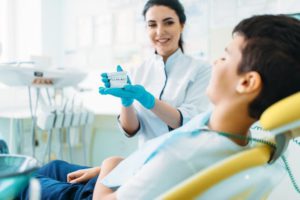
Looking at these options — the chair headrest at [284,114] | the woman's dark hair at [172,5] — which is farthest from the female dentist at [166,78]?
the chair headrest at [284,114]

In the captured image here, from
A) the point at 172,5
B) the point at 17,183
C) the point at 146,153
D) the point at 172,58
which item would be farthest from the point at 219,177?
the point at 172,5

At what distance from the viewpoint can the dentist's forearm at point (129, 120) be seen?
51.5 inches

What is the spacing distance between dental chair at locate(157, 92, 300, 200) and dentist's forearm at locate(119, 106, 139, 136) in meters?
0.74

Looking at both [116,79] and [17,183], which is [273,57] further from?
[116,79]

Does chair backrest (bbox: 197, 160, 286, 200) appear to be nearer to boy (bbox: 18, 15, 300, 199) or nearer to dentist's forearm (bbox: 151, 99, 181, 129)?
Result: boy (bbox: 18, 15, 300, 199)

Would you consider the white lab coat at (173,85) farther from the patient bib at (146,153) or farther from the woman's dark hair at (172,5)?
the patient bib at (146,153)

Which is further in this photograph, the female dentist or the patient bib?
the female dentist

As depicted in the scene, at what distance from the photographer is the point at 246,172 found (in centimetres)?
58

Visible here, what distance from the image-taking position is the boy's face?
27.5 inches

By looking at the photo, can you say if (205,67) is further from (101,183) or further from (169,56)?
(101,183)

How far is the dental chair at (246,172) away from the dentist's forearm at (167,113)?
0.61 meters

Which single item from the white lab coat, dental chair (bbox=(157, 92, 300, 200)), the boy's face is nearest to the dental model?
the white lab coat

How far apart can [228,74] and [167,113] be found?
56 centimetres

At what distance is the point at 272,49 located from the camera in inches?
25.2
